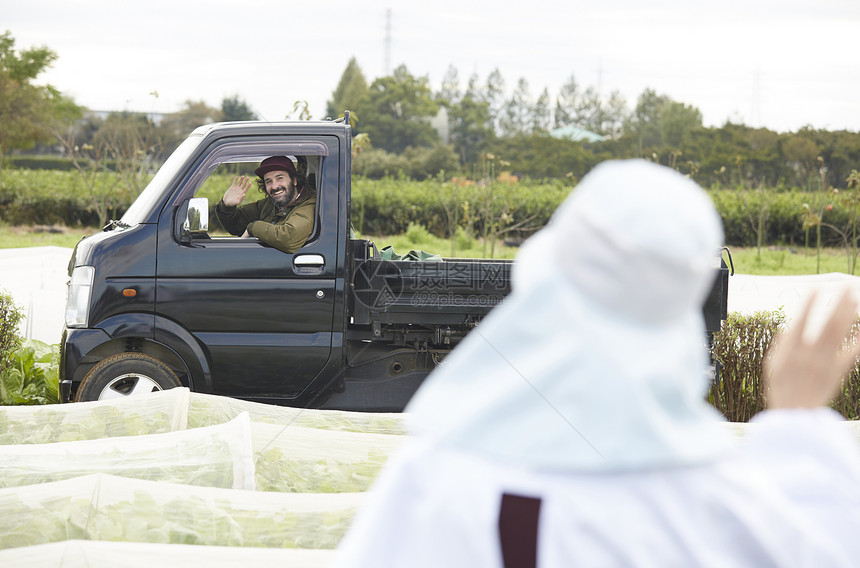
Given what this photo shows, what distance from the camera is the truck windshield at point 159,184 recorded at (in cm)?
605

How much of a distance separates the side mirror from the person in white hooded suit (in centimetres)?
465

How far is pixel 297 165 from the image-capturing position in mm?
6258

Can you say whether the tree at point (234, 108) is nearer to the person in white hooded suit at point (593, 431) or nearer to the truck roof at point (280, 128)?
the truck roof at point (280, 128)

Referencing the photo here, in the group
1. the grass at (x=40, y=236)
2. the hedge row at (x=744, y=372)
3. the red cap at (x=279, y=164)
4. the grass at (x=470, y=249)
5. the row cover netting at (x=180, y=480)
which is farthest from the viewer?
the grass at (x=40, y=236)

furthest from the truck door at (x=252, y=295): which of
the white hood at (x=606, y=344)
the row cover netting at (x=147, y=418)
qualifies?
the white hood at (x=606, y=344)

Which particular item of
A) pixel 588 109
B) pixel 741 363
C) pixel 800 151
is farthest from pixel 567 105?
pixel 741 363

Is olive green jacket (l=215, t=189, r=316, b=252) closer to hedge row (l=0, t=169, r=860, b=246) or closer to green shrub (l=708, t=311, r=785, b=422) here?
green shrub (l=708, t=311, r=785, b=422)

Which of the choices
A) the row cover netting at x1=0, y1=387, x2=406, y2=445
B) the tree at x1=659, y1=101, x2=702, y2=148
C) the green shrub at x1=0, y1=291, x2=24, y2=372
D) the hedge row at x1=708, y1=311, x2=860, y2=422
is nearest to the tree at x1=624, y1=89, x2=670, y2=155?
the tree at x1=659, y1=101, x2=702, y2=148

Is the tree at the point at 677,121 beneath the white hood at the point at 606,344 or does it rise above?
above

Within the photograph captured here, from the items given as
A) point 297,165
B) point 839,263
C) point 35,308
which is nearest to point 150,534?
point 297,165

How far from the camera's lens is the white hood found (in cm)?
127

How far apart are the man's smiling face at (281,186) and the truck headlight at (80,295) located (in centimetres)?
126

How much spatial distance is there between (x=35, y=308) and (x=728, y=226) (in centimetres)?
2021

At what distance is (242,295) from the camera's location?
6008 millimetres
